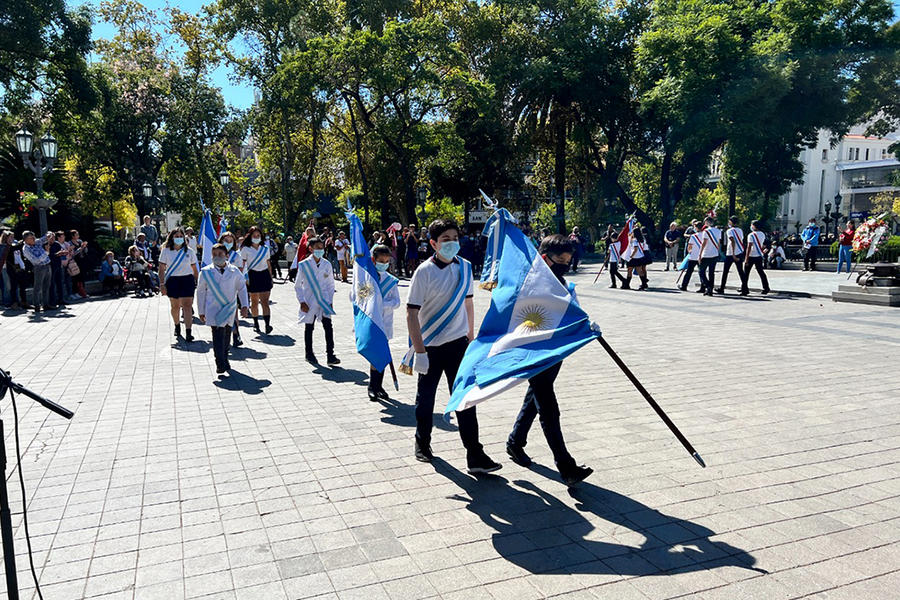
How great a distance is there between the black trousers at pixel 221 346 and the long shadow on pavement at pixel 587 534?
4734 millimetres

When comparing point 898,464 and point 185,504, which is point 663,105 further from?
point 185,504

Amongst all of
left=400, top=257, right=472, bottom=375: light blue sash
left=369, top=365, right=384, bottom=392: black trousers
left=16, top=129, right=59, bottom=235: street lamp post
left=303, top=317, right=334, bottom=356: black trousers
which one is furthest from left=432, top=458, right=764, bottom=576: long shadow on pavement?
left=16, top=129, right=59, bottom=235: street lamp post

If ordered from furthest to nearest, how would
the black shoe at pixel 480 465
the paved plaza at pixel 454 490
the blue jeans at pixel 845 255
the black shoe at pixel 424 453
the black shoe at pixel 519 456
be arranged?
Result: the blue jeans at pixel 845 255 < the black shoe at pixel 424 453 < the black shoe at pixel 519 456 < the black shoe at pixel 480 465 < the paved plaza at pixel 454 490

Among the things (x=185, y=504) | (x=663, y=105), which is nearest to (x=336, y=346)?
(x=185, y=504)

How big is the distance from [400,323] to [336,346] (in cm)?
229

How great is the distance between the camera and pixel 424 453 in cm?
520

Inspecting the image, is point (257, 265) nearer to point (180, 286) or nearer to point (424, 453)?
point (180, 286)

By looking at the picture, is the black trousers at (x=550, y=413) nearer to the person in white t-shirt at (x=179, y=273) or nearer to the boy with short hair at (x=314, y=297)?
the boy with short hair at (x=314, y=297)

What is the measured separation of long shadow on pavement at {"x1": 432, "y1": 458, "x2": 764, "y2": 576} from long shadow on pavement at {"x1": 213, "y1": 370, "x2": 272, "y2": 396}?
381 cm

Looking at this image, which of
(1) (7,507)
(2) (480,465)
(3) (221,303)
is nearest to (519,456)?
(2) (480,465)

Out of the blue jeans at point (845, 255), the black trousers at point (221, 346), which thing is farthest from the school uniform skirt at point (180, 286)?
the blue jeans at point (845, 255)

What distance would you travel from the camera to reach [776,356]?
9008 millimetres

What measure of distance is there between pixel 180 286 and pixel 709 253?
12.2m

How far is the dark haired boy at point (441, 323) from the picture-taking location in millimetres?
4848
